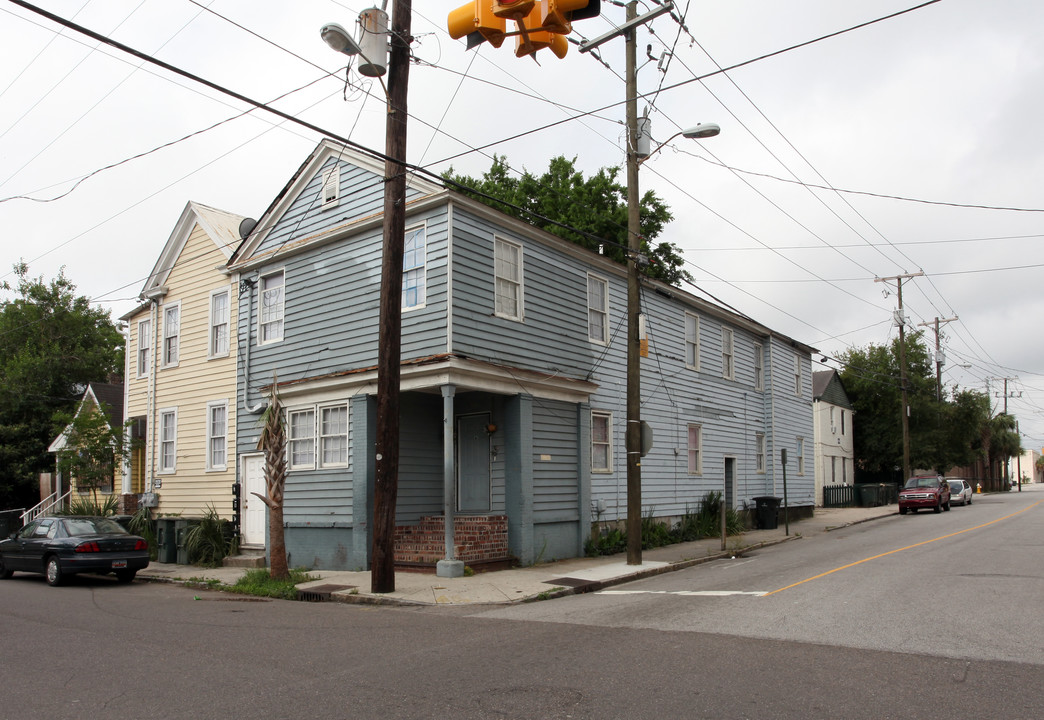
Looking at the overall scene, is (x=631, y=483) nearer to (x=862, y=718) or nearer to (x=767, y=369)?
(x=862, y=718)

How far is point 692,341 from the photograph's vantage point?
23.5 meters

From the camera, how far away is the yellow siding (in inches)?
806

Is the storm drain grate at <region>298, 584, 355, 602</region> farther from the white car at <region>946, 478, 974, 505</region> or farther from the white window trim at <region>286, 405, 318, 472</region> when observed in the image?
the white car at <region>946, 478, 974, 505</region>

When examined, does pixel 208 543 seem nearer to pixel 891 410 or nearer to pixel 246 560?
pixel 246 560

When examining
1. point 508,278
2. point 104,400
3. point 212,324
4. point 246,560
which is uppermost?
point 508,278

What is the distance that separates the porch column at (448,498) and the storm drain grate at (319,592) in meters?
1.67

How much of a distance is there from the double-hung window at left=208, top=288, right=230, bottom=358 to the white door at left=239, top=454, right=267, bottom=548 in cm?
317

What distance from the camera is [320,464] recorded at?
57.6ft

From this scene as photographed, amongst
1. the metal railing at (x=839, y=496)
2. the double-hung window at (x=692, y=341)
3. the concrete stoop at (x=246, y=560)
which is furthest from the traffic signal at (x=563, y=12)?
the metal railing at (x=839, y=496)

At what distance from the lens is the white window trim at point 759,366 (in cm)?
2762

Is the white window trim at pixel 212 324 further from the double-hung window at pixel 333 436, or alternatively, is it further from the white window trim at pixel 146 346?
the double-hung window at pixel 333 436

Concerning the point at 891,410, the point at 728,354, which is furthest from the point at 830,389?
the point at 728,354

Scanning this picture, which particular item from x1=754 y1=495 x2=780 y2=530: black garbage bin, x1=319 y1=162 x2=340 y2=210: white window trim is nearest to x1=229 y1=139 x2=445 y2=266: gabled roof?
x1=319 y1=162 x2=340 y2=210: white window trim

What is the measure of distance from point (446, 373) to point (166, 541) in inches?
392
